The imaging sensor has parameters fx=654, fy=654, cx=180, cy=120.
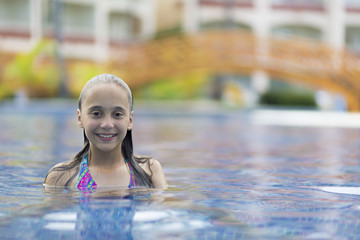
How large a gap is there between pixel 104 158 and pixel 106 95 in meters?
0.43

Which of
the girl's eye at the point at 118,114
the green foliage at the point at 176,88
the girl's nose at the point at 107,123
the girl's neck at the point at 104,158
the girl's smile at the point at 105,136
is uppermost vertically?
the girl's eye at the point at 118,114

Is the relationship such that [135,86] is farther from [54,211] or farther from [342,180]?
[54,211]

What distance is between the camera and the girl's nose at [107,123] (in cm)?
363

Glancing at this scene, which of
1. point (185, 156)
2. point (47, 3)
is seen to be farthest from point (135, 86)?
point (185, 156)

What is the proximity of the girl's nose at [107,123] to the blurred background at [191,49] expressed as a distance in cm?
1983

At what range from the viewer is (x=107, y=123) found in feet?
11.9

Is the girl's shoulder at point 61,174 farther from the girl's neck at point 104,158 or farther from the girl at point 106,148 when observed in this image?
the girl's neck at point 104,158

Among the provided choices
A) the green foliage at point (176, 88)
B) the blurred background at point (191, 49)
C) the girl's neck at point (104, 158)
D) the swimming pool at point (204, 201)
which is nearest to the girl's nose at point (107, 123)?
the girl's neck at point (104, 158)

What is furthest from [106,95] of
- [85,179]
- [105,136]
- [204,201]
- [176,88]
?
[176,88]

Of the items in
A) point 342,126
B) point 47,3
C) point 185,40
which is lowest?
point 342,126

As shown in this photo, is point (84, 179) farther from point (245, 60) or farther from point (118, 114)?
point (245, 60)

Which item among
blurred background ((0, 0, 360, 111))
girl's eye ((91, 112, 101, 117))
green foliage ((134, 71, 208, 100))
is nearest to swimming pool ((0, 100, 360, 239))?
girl's eye ((91, 112, 101, 117))

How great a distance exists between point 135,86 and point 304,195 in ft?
74.6

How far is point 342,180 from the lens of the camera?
16.8 feet
